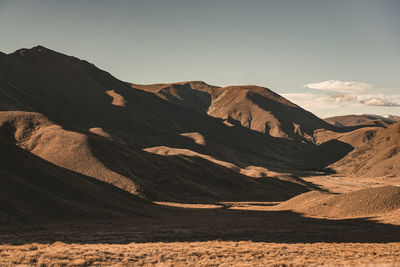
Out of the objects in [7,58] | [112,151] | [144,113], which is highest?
[7,58]

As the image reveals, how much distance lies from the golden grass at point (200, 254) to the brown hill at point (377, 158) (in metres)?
119

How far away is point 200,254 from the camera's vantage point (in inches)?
957

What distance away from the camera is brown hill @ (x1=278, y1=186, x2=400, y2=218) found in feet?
150

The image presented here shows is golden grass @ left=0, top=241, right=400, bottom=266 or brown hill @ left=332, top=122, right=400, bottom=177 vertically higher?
brown hill @ left=332, top=122, right=400, bottom=177

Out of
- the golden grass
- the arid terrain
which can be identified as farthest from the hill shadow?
the golden grass

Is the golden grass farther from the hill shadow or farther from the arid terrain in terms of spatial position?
the hill shadow

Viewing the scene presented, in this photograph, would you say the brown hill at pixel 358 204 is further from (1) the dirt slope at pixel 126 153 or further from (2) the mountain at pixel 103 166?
(1) the dirt slope at pixel 126 153

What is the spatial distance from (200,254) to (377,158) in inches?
5723

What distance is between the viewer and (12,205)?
32.5 metres

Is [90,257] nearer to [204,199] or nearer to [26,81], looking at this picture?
[204,199]

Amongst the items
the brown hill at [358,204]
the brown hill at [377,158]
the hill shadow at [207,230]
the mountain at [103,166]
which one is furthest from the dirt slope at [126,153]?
the brown hill at [377,158]

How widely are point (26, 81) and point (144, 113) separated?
2257 inches

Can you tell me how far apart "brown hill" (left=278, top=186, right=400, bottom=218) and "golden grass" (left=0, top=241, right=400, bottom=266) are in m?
17.7

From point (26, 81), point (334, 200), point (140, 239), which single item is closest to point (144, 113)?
point (26, 81)
